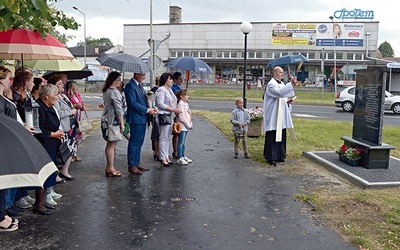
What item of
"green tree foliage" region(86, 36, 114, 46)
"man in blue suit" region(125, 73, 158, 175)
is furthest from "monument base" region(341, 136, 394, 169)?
"green tree foliage" region(86, 36, 114, 46)

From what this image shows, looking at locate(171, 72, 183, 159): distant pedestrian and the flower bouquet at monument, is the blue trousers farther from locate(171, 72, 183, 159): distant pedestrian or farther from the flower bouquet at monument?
the flower bouquet at monument

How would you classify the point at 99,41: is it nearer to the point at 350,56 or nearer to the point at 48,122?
the point at 350,56

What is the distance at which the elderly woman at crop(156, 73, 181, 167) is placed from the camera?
800cm

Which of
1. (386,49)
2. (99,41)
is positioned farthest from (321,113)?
(99,41)

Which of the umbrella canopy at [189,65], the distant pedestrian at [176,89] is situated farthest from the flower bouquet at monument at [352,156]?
the umbrella canopy at [189,65]

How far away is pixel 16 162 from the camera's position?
2.58 m

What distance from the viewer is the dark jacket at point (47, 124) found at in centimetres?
565

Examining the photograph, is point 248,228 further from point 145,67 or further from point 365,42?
point 365,42

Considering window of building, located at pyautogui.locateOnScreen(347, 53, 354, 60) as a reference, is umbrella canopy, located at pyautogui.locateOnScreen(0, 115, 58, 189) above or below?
below

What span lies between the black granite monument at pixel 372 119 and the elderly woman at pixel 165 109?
3.74 meters

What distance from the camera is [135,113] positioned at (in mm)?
7344

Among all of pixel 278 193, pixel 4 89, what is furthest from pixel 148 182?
pixel 4 89

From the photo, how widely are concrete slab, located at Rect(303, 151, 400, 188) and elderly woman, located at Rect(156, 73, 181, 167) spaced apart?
326 cm

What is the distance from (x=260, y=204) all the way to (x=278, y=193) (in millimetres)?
692
